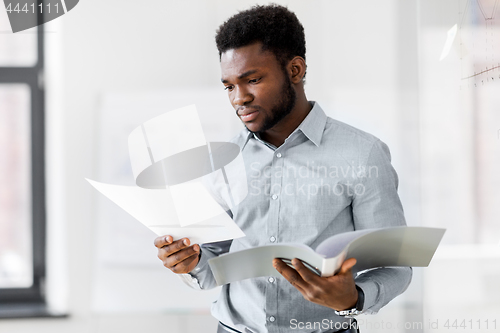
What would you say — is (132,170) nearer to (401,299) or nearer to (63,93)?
(63,93)

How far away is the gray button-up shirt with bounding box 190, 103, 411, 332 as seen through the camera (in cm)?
84

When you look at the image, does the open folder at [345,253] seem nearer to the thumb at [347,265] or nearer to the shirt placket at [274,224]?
the thumb at [347,265]

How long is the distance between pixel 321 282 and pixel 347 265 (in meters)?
0.05

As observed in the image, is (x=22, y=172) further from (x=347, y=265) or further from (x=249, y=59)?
(x=347, y=265)

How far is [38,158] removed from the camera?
1.46 meters

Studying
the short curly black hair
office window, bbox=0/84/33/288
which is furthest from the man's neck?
office window, bbox=0/84/33/288

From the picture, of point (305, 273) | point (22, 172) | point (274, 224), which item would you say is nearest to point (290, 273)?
point (305, 273)

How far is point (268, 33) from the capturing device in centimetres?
91

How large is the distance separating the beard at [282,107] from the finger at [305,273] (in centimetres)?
37

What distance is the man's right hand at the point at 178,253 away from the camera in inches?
31.4

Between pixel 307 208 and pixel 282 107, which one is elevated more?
pixel 282 107

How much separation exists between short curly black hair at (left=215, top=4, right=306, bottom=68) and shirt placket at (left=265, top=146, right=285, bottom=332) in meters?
0.22

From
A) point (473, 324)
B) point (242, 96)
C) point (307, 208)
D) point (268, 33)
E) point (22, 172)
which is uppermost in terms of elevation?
point (268, 33)

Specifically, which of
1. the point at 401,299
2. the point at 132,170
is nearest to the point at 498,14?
the point at 401,299
